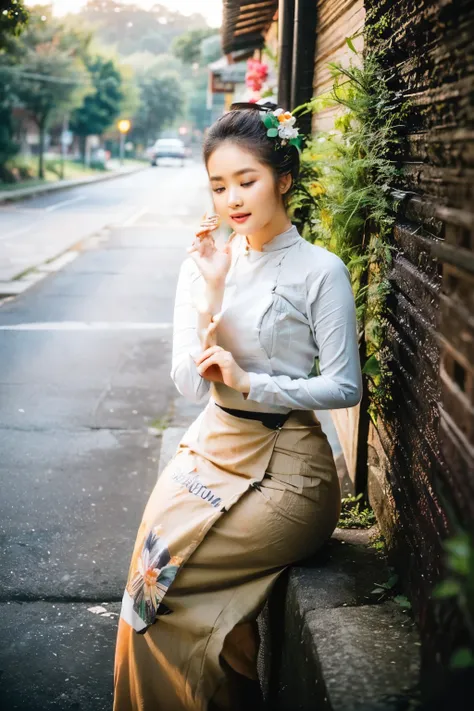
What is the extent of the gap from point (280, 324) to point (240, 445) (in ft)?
1.39

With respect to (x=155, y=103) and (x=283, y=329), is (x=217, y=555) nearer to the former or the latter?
(x=283, y=329)

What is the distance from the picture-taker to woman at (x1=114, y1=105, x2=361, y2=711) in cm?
242

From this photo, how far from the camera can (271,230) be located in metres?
2.66

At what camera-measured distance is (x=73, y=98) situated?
37.8m

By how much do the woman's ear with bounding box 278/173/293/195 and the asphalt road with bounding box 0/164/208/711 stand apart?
1929 millimetres

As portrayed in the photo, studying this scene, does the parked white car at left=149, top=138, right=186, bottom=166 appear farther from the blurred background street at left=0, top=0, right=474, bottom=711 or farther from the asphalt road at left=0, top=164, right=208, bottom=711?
the blurred background street at left=0, top=0, right=474, bottom=711

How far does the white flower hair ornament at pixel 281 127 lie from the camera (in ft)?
8.38

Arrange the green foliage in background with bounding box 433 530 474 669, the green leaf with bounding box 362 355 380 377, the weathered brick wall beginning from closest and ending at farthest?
1. the green foliage in background with bounding box 433 530 474 669
2. the weathered brick wall
3. the green leaf with bounding box 362 355 380 377

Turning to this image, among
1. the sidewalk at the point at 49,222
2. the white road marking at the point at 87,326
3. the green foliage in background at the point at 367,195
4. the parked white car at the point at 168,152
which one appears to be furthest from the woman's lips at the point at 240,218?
the parked white car at the point at 168,152

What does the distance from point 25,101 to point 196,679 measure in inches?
1435

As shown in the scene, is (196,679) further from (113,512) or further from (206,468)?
(113,512)

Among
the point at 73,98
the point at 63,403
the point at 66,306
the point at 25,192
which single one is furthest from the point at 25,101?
the point at 63,403

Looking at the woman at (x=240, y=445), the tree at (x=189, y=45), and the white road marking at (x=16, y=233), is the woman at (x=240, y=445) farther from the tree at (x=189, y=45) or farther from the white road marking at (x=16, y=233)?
the tree at (x=189, y=45)

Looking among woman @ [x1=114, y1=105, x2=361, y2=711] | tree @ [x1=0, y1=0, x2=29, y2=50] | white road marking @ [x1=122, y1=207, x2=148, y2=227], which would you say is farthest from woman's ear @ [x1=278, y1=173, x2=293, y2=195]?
white road marking @ [x1=122, y1=207, x2=148, y2=227]
